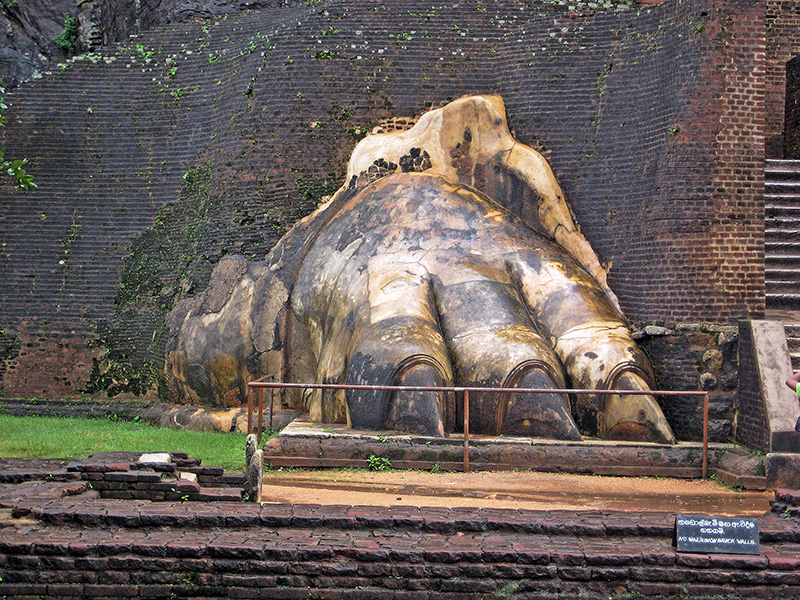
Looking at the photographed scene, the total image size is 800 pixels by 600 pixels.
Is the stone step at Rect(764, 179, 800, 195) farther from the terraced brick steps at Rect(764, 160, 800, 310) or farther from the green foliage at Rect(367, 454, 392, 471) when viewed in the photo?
the green foliage at Rect(367, 454, 392, 471)

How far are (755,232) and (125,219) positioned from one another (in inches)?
429

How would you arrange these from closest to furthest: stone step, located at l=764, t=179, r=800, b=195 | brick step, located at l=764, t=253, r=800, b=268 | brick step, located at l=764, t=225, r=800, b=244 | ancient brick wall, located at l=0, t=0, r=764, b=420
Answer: ancient brick wall, located at l=0, t=0, r=764, b=420 < brick step, located at l=764, t=253, r=800, b=268 < brick step, located at l=764, t=225, r=800, b=244 < stone step, located at l=764, t=179, r=800, b=195

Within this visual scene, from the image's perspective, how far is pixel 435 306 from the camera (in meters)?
11.8

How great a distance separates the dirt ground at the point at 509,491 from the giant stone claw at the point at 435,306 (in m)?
1.06

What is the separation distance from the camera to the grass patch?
10203 mm

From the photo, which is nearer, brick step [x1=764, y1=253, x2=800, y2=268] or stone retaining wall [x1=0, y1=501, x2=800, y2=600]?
stone retaining wall [x1=0, y1=501, x2=800, y2=600]

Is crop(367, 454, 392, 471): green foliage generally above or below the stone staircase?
below

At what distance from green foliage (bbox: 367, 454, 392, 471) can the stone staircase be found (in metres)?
5.36

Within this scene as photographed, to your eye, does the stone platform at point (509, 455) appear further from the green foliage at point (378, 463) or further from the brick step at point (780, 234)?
the brick step at point (780, 234)

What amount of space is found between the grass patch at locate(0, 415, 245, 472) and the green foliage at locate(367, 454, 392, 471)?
134 cm

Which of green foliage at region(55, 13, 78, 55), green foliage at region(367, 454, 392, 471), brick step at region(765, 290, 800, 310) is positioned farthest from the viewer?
green foliage at region(55, 13, 78, 55)

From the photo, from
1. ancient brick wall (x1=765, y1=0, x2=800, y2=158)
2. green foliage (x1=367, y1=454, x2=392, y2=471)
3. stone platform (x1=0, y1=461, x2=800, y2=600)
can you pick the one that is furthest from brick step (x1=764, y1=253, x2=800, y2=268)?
stone platform (x1=0, y1=461, x2=800, y2=600)

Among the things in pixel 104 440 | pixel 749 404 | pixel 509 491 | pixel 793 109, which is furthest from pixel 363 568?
pixel 793 109

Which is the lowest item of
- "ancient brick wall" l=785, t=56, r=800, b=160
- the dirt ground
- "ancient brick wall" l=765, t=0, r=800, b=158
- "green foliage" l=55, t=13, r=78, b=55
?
→ the dirt ground
